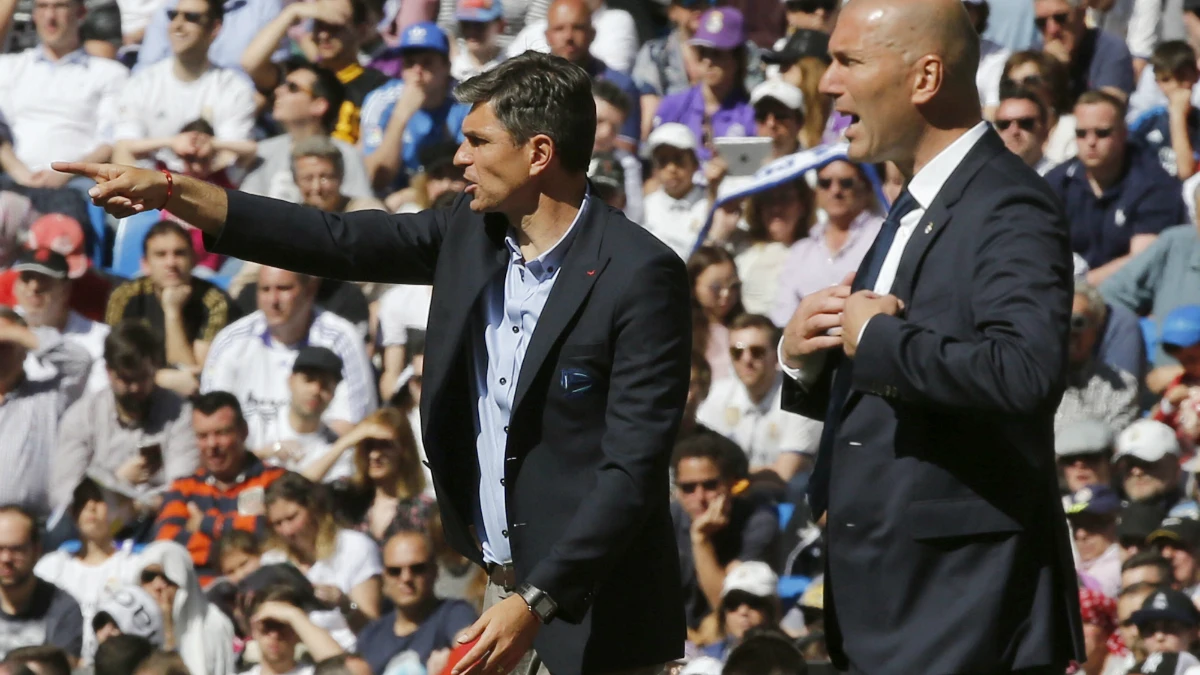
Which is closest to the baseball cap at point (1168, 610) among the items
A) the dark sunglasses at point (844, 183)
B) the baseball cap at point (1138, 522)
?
the baseball cap at point (1138, 522)

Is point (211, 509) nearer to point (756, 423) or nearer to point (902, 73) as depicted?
point (756, 423)

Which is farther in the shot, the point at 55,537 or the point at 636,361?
the point at 55,537

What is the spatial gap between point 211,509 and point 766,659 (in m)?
3.71

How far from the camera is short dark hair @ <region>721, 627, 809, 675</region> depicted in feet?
21.4

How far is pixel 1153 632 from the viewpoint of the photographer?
7285 mm

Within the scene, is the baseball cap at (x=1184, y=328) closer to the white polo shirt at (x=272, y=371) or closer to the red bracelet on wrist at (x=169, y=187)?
the white polo shirt at (x=272, y=371)

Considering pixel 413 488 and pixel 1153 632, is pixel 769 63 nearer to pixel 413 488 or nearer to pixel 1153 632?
pixel 413 488

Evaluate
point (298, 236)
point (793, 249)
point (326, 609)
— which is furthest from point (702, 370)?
point (298, 236)

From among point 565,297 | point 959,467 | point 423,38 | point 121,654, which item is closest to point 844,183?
point 423,38

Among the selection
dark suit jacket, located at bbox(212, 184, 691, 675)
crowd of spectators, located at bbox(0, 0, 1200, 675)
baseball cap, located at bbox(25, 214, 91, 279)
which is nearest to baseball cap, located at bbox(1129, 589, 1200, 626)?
crowd of spectators, located at bbox(0, 0, 1200, 675)

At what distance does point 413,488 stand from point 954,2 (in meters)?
5.86

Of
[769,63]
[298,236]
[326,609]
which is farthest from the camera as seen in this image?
[769,63]

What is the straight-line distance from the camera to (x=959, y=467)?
3.68 metres

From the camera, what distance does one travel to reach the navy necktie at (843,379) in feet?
12.8
